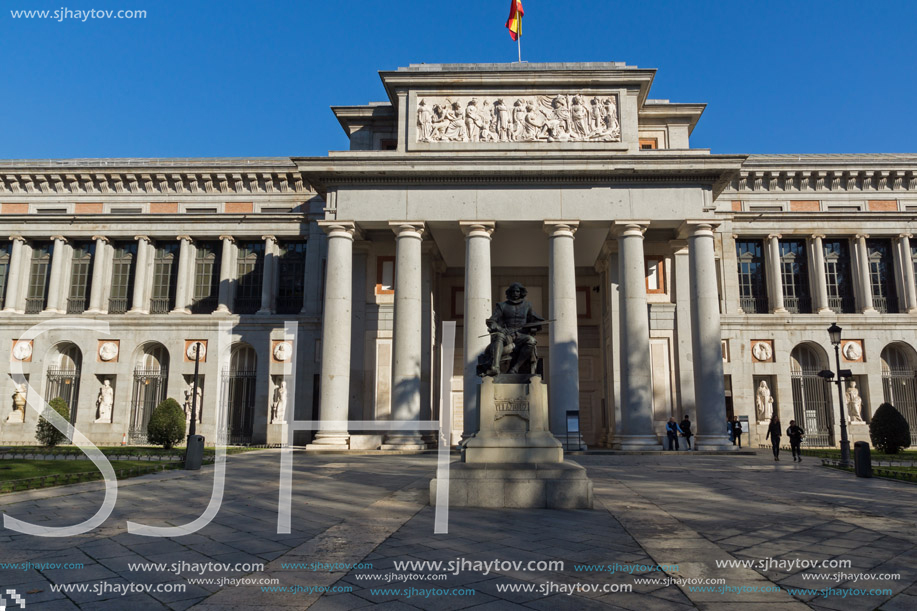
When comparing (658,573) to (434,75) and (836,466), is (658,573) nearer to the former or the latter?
(836,466)

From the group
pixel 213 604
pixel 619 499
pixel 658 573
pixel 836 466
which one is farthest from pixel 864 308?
pixel 213 604

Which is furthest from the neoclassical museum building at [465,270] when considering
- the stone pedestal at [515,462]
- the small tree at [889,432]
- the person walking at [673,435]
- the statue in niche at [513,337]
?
the stone pedestal at [515,462]

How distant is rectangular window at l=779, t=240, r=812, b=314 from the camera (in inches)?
1453

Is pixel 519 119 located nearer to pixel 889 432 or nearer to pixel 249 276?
pixel 249 276

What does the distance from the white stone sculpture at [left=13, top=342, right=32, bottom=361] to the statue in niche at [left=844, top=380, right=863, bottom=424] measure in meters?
46.4

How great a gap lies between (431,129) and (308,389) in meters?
15.6

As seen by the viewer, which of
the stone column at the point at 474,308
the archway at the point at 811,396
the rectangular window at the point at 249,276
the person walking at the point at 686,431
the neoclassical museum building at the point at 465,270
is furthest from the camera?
the rectangular window at the point at 249,276

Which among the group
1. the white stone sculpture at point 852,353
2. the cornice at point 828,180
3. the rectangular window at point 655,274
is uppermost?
the cornice at point 828,180

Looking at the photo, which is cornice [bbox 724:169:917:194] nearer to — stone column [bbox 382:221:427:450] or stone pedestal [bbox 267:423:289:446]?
→ stone column [bbox 382:221:427:450]

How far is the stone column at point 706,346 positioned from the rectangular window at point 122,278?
31.6 m

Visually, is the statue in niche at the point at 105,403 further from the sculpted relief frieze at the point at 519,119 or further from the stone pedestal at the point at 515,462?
the stone pedestal at the point at 515,462

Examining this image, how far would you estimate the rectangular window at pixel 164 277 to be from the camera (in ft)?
125

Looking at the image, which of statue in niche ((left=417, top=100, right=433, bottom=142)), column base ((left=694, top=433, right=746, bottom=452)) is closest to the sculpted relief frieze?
statue in niche ((left=417, top=100, right=433, bottom=142))

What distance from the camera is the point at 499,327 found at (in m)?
12.6
